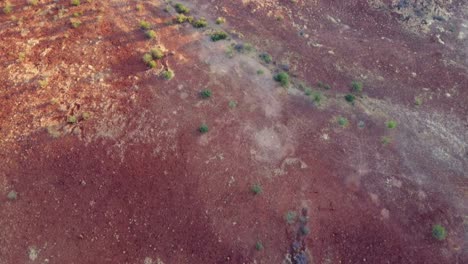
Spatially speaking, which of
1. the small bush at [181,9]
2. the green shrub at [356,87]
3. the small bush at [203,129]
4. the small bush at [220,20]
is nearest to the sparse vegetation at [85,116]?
the small bush at [203,129]

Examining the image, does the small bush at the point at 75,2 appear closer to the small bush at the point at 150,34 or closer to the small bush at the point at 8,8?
the small bush at the point at 8,8

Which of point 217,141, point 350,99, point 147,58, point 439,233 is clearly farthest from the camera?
point 350,99

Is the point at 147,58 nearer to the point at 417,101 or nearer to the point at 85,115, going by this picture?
the point at 85,115

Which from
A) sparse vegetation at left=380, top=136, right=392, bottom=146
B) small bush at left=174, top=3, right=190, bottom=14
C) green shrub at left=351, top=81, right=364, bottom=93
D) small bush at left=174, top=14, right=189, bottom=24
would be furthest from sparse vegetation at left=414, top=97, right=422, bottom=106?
small bush at left=174, top=3, right=190, bottom=14

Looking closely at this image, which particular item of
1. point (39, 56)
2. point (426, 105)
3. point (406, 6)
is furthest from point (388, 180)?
point (39, 56)

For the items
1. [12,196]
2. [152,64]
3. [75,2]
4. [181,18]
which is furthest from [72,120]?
[181,18]

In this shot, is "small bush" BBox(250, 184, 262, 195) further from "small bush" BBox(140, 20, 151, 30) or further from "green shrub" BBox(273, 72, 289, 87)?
"small bush" BBox(140, 20, 151, 30)
